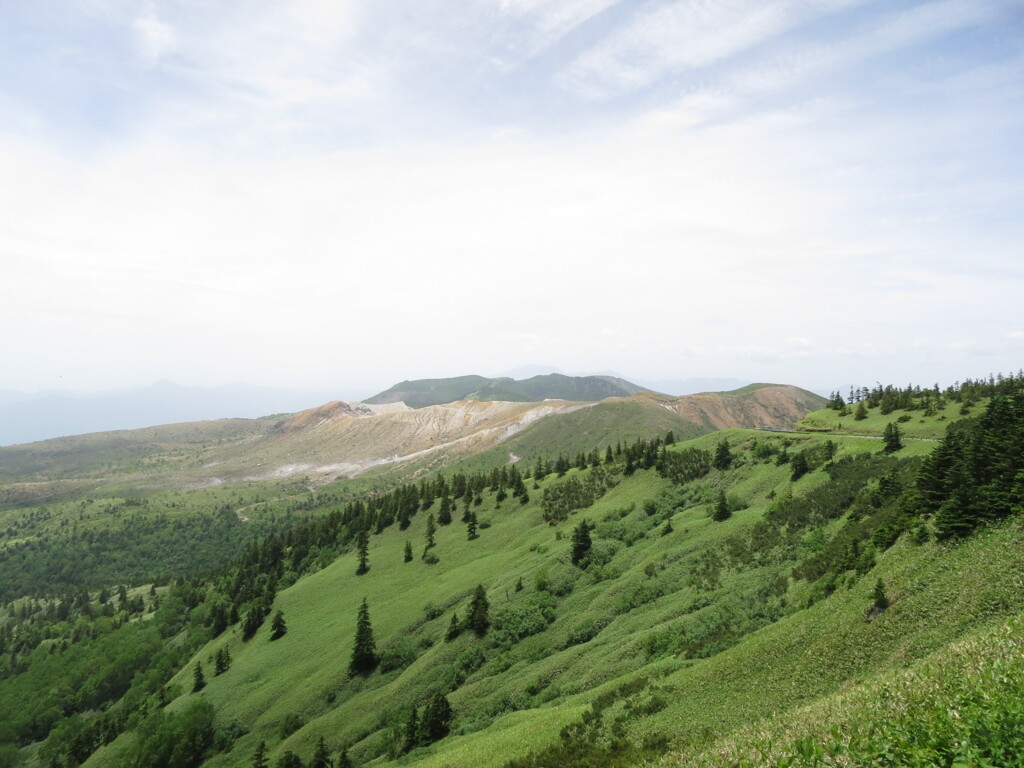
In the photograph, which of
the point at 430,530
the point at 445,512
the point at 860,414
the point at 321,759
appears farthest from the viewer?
the point at 445,512

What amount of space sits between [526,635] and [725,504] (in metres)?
31.2

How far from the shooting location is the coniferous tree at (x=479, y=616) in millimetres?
61094

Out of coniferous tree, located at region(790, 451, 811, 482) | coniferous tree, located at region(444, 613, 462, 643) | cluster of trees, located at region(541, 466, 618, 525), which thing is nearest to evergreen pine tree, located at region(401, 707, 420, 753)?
coniferous tree, located at region(444, 613, 462, 643)

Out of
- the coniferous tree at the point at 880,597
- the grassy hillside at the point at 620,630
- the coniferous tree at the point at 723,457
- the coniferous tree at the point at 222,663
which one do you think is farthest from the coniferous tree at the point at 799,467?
the coniferous tree at the point at 222,663

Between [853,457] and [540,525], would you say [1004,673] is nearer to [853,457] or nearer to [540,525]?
[853,457]

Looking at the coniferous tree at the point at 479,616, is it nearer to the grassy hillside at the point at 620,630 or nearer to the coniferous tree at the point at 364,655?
the grassy hillside at the point at 620,630

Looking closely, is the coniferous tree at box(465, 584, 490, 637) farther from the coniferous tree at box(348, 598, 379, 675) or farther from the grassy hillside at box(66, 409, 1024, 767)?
the coniferous tree at box(348, 598, 379, 675)

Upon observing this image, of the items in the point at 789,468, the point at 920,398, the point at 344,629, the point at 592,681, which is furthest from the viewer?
the point at 920,398

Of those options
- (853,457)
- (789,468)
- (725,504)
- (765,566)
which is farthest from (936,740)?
(789,468)

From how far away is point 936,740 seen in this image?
12203 mm

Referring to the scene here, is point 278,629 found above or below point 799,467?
below

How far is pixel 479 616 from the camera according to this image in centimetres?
6134

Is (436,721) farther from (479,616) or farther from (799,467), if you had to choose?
(799,467)

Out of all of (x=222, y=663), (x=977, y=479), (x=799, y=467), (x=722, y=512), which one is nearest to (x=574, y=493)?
(x=722, y=512)
